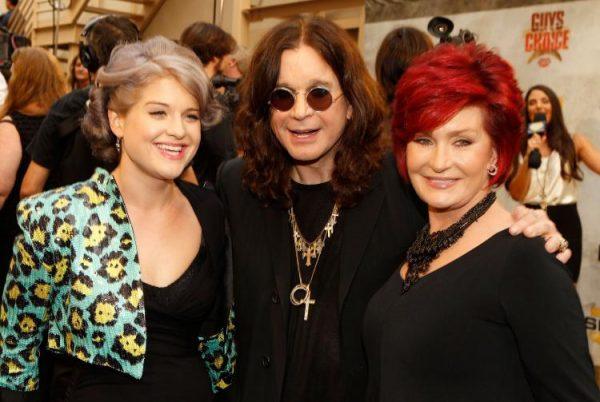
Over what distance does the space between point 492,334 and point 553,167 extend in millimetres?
4082

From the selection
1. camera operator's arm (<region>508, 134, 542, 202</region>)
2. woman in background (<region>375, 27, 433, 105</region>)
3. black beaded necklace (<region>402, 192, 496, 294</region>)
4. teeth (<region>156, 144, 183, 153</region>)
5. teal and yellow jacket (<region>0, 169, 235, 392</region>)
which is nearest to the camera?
black beaded necklace (<region>402, 192, 496, 294</region>)

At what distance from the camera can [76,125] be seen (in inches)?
133

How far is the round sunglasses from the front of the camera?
2.35 meters

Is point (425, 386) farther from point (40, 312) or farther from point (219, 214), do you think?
point (40, 312)

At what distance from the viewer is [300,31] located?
2.40m

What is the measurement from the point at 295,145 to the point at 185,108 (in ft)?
1.29

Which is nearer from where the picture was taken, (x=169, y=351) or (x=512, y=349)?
(x=512, y=349)

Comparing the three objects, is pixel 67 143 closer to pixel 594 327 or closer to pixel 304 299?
pixel 304 299

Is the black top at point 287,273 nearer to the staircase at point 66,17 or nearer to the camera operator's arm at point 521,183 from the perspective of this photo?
the camera operator's arm at point 521,183

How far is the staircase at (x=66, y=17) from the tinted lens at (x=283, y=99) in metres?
10.2

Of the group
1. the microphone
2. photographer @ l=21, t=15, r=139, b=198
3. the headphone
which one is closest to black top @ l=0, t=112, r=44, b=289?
photographer @ l=21, t=15, r=139, b=198

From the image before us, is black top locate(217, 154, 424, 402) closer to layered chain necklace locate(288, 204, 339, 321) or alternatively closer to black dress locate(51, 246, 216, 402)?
layered chain necklace locate(288, 204, 339, 321)

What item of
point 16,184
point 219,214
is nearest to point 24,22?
point 16,184

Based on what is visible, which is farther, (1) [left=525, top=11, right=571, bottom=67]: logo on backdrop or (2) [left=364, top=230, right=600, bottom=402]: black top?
(1) [left=525, top=11, right=571, bottom=67]: logo on backdrop
